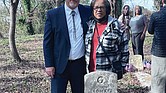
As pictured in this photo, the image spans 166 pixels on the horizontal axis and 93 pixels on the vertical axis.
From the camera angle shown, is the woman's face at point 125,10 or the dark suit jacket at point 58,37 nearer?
the dark suit jacket at point 58,37

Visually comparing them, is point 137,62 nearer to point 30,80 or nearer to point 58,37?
point 30,80

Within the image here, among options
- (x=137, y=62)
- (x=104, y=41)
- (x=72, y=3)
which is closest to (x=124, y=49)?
(x=104, y=41)

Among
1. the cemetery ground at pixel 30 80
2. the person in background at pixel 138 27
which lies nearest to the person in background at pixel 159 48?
the cemetery ground at pixel 30 80

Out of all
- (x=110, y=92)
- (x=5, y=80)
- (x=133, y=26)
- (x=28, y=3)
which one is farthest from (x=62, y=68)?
(x=28, y=3)

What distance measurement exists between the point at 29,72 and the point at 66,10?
17.0 ft

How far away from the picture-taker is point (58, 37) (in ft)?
12.2

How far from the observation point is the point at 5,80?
7.76 metres

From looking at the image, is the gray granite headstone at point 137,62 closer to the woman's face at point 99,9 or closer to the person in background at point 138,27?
the person in background at point 138,27

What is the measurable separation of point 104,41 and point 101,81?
0.42m

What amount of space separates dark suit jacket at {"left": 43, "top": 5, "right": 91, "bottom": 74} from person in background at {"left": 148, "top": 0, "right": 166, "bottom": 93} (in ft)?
4.39

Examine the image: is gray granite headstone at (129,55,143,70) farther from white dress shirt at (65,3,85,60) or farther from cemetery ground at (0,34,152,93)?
white dress shirt at (65,3,85,60)

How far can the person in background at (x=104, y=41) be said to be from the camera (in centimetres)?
354

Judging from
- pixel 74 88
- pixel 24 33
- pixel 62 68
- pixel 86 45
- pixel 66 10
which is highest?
pixel 66 10

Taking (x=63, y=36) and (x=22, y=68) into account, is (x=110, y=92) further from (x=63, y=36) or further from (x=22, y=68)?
(x=22, y=68)
